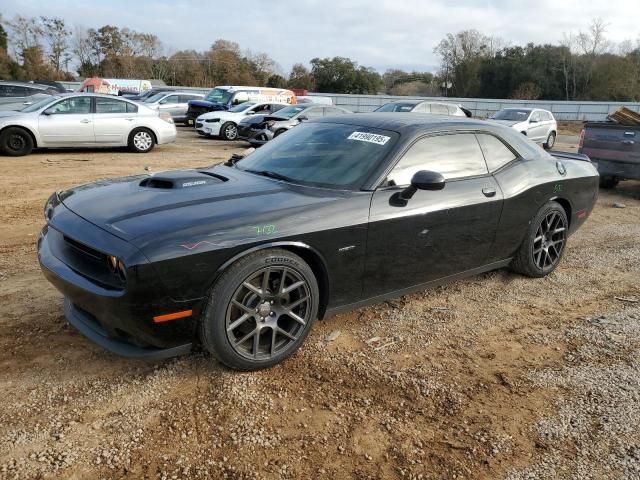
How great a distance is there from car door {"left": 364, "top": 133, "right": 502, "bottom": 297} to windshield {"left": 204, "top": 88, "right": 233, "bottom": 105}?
735 inches

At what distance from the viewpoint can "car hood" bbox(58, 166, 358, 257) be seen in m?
2.65

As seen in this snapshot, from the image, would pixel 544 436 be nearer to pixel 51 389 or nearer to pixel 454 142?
pixel 454 142

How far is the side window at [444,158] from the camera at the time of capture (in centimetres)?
357

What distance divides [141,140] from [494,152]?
10353mm

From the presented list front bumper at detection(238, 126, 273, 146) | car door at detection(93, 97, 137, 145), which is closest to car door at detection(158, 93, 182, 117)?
front bumper at detection(238, 126, 273, 146)

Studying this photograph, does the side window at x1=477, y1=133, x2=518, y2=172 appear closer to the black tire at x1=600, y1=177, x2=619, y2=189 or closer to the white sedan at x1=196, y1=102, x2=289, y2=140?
the black tire at x1=600, y1=177, x2=619, y2=189

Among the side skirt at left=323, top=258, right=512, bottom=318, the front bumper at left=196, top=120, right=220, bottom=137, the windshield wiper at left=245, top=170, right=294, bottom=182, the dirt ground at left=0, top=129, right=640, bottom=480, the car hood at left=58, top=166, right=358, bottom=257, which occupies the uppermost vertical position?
the windshield wiper at left=245, top=170, right=294, bottom=182

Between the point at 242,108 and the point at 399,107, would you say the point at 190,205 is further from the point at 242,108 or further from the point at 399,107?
the point at 242,108

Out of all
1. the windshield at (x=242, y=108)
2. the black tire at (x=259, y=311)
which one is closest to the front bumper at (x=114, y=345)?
the black tire at (x=259, y=311)

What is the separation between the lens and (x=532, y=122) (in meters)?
17.2

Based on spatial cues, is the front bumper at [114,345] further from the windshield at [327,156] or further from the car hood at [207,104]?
the car hood at [207,104]

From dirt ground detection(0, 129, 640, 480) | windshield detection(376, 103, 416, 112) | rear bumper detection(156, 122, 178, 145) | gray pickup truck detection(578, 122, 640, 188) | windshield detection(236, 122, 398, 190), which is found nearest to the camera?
dirt ground detection(0, 129, 640, 480)

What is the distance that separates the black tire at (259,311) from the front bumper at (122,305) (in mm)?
135

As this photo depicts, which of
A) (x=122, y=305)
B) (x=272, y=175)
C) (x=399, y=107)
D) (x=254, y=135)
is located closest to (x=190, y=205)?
(x=122, y=305)
